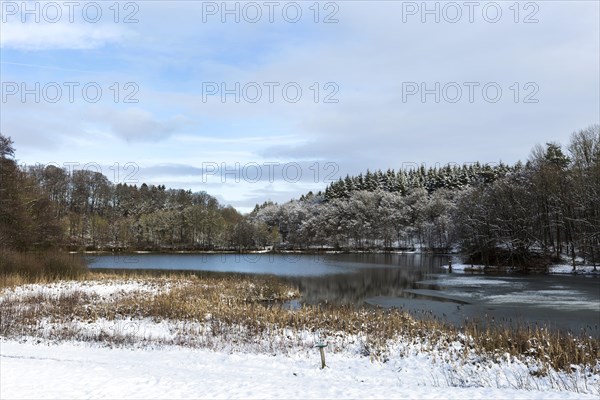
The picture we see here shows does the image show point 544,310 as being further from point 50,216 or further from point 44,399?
point 50,216

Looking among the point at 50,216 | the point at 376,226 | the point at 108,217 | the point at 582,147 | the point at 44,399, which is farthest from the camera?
the point at 108,217

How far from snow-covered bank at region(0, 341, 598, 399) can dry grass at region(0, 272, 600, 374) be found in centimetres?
100

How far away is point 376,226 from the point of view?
108188 millimetres

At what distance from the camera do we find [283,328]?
1557cm

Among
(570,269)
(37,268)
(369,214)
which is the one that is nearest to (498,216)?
(570,269)

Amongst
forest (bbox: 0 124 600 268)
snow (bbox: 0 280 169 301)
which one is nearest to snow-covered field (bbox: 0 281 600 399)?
snow (bbox: 0 280 169 301)

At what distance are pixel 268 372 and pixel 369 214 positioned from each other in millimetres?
99803

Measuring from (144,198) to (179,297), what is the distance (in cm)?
11629

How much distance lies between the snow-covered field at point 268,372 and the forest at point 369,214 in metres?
26.0

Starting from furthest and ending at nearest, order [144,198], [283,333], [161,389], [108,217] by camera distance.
Result: [144,198] → [108,217] → [283,333] → [161,389]

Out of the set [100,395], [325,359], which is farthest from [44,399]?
[325,359]

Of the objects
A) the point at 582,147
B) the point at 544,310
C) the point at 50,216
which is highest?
the point at 582,147

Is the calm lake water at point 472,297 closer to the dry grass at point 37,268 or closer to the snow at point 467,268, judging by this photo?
the snow at point 467,268

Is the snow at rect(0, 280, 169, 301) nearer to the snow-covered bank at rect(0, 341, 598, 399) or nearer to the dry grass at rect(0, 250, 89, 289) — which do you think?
the dry grass at rect(0, 250, 89, 289)
